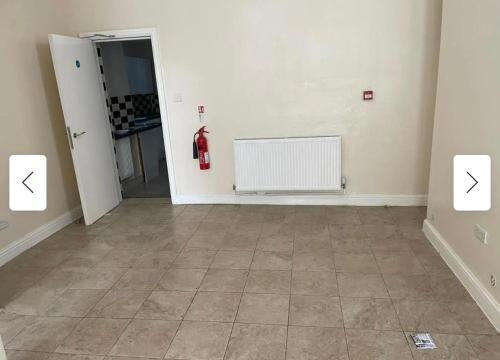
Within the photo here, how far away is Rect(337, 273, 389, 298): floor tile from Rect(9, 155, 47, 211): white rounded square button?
8.55ft

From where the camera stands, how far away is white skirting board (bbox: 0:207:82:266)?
3101mm

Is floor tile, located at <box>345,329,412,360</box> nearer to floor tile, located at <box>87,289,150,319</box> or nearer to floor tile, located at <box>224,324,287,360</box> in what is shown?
floor tile, located at <box>224,324,287,360</box>

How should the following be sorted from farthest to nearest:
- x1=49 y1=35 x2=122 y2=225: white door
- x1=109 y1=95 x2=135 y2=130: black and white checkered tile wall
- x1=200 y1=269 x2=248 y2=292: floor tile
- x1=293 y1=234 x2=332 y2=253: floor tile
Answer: x1=109 y1=95 x2=135 y2=130: black and white checkered tile wall
x1=49 y1=35 x2=122 y2=225: white door
x1=293 y1=234 x2=332 y2=253: floor tile
x1=200 y1=269 x2=248 y2=292: floor tile

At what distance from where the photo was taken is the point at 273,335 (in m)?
2.03

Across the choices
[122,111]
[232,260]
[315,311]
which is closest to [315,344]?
[315,311]

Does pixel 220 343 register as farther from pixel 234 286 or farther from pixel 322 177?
pixel 322 177

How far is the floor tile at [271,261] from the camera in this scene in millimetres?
2779

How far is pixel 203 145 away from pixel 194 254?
141 cm

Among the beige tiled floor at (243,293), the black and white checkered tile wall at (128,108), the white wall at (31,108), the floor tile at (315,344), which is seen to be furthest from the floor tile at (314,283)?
the black and white checkered tile wall at (128,108)

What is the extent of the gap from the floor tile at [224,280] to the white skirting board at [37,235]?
1.82 m

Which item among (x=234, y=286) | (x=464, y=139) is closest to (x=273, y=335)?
(x=234, y=286)

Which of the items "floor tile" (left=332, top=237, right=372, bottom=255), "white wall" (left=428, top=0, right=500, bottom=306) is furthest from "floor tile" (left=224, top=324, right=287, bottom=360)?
"white wall" (left=428, top=0, right=500, bottom=306)

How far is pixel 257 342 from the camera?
198cm

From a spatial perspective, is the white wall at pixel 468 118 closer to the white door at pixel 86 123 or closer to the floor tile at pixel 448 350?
the floor tile at pixel 448 350
